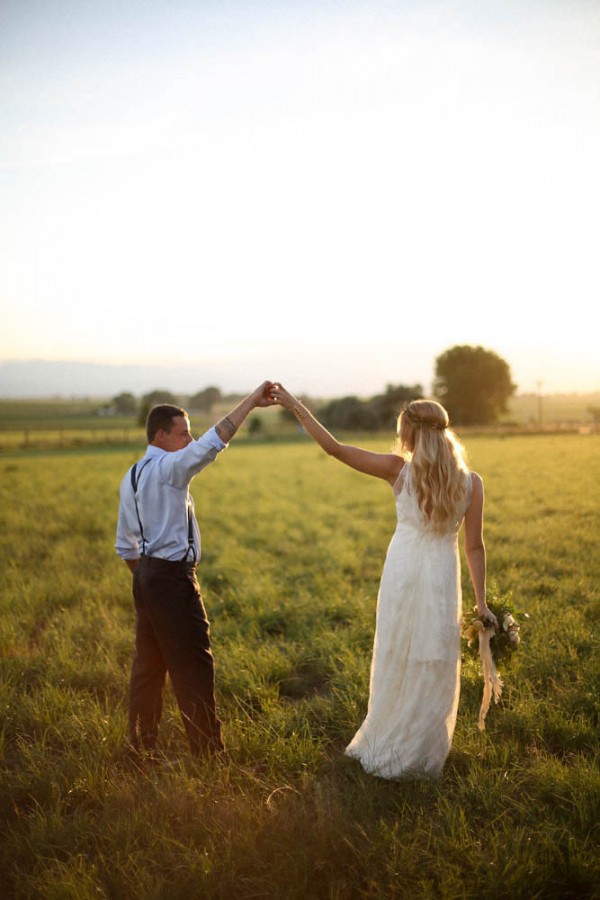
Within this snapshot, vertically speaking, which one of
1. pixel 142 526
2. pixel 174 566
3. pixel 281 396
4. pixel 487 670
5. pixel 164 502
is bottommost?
pixel 487 670

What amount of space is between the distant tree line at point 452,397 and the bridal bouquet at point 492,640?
287 ft

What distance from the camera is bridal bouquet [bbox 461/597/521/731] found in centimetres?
454

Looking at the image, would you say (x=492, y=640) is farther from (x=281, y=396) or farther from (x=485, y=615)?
(x=281, y=396)

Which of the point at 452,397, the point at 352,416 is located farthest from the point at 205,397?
the point at 452,397

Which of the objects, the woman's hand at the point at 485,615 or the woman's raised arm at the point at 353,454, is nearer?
the woman's raised arm at the point at 353,454

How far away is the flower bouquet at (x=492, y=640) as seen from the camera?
4535mm

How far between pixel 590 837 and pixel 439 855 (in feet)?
3.04

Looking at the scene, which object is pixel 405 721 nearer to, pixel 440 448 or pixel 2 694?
pixel 440 448

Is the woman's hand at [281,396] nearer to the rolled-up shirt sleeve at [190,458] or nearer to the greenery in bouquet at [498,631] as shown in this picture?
the rolled-up shirt sleeve at [190,458]

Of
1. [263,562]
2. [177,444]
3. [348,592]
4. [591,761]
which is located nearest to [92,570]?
[263,562]

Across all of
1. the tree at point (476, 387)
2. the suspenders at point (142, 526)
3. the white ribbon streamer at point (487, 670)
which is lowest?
the white ribbon streamer at point (487, 670)

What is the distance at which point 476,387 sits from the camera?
331 feet

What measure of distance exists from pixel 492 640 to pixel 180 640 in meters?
A: 2.29

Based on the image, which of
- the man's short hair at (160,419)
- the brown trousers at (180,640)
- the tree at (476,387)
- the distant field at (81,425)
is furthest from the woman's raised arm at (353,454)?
the tree at (476,387)
